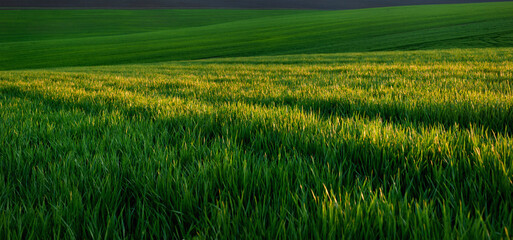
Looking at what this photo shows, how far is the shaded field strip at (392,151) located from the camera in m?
1.25

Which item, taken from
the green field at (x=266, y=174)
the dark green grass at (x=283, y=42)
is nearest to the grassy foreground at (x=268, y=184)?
the green field at (x=266, y=174)

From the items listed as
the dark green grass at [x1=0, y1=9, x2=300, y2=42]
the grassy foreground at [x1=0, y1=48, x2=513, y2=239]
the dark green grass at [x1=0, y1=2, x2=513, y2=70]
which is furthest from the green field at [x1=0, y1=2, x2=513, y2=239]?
the dark green grass at [x1=0, y1=9, x2=300, y2=42]

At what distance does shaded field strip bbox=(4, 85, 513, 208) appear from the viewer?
49.3 inches

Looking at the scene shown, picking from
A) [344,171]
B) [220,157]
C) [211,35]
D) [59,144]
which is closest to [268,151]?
[220,157]

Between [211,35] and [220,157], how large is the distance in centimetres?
5224

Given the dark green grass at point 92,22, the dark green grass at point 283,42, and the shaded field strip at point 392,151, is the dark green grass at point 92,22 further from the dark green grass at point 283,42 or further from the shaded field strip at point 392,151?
the shaded field strip at point 392,151

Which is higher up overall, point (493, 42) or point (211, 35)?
point (211, 35)

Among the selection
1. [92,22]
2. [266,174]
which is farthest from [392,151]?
[92,22]

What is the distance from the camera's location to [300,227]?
917mm

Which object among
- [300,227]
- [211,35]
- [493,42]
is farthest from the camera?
[211,35]

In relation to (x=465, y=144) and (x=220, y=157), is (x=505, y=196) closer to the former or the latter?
(x=465, y=144)

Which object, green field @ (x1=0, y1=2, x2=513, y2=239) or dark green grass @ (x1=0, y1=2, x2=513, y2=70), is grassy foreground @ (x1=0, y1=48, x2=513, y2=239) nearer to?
green field @ (x1=0, y1=2, x2=513, y2=239)

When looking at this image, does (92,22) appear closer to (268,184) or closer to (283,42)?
(283,42)

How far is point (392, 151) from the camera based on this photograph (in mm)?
1622
